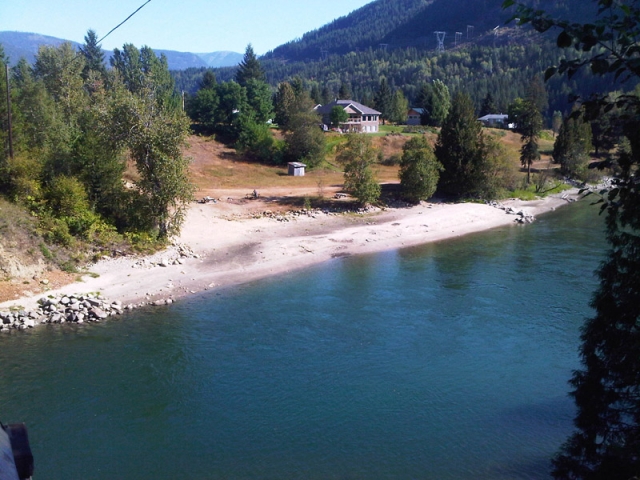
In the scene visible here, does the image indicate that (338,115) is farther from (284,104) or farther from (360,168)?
(360,168)

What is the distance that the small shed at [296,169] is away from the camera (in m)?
52.8

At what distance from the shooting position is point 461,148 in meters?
45.0

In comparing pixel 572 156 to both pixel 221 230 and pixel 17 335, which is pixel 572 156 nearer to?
pixel 221 230

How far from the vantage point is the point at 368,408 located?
1617 cm

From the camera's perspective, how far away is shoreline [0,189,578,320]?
25281mm

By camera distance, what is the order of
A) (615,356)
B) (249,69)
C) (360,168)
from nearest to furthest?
(615,356), (360,168), (249,69)

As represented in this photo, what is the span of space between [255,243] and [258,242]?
25 centimetres

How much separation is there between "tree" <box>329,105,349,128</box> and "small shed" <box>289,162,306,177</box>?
2283 cm

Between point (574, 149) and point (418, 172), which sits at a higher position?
point (574, 149)

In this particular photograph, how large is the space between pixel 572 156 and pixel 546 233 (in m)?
22.7

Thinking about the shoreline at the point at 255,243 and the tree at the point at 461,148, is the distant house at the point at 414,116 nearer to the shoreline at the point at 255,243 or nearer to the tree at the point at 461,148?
the tree at the point at 461,148

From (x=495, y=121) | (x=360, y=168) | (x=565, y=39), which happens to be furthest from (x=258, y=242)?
(x=495, y=121)

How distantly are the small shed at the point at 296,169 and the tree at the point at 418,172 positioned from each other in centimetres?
1229

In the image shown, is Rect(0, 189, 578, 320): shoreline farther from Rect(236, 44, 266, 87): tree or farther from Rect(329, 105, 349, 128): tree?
Rect(236, 44, 266, 87): tree
